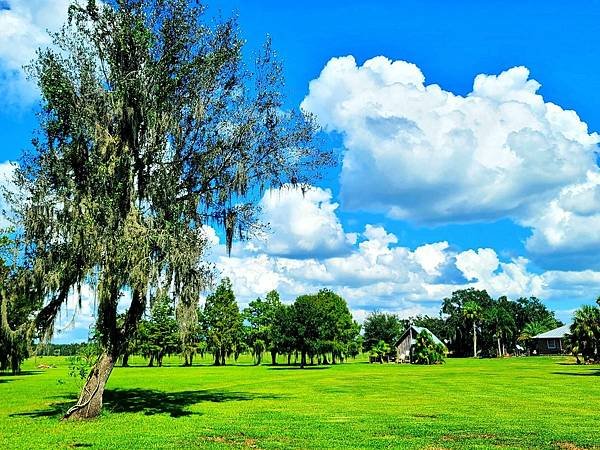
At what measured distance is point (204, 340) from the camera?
9162 centimetres

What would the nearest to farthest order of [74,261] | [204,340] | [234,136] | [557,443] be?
[557,443] < [74,261] < [234,136] < [204,340]

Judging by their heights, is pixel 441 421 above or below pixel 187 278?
below

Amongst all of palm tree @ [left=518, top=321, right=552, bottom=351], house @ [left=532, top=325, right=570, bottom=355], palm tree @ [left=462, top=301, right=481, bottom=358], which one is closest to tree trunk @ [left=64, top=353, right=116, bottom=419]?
house @ [left=532, top=325, right=570, bottom=355]

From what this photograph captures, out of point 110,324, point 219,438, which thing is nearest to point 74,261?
point 110,324

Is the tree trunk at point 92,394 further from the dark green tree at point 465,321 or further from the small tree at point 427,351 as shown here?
the dark green tree at point 465,321

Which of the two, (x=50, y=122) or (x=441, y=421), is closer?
(x=441, y=421)

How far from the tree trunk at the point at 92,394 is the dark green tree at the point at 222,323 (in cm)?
6884

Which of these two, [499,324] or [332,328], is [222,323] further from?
[499,324]

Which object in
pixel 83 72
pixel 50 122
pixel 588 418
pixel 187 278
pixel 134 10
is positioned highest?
pixel 134 10

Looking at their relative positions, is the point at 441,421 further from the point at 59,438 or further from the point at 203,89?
the point at 203,89

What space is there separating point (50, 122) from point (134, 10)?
5048 millimetres

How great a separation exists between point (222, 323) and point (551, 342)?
60.0m

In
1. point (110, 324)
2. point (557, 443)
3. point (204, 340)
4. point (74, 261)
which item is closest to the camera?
point (557, 443)

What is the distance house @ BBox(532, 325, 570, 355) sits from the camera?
102 metres
